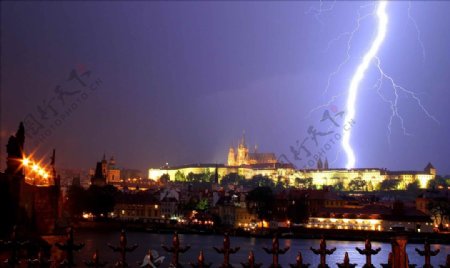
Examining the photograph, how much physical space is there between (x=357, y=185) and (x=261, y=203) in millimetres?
86321

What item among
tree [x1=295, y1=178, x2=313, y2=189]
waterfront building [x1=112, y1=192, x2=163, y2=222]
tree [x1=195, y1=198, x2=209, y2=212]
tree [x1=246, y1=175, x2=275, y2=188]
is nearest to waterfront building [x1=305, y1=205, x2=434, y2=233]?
tree [x1=195, y1=198, x2=209, y2=212]

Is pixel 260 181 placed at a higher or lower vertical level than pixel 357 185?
higher

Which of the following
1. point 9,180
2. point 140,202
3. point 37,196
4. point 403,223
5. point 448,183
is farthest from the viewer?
point 448,183

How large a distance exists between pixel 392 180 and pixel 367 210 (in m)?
90.5

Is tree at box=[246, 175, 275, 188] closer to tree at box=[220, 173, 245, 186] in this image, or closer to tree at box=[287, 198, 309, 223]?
tree at box=[220, 173, 245, 186]

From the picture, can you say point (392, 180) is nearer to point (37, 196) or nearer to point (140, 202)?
→ point (140, 202)

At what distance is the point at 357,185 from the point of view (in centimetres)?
15675

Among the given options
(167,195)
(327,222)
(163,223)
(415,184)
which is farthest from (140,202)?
(415,184)

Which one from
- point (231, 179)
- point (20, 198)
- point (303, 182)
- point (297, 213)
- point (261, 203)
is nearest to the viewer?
point (20, 198)

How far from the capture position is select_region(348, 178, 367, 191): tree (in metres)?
156

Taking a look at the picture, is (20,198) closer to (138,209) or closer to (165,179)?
(138,209)

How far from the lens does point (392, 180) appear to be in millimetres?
161875

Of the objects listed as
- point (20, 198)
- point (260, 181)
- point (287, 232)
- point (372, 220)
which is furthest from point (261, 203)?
point (260, 181)

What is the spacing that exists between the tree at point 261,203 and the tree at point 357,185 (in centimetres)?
8069
